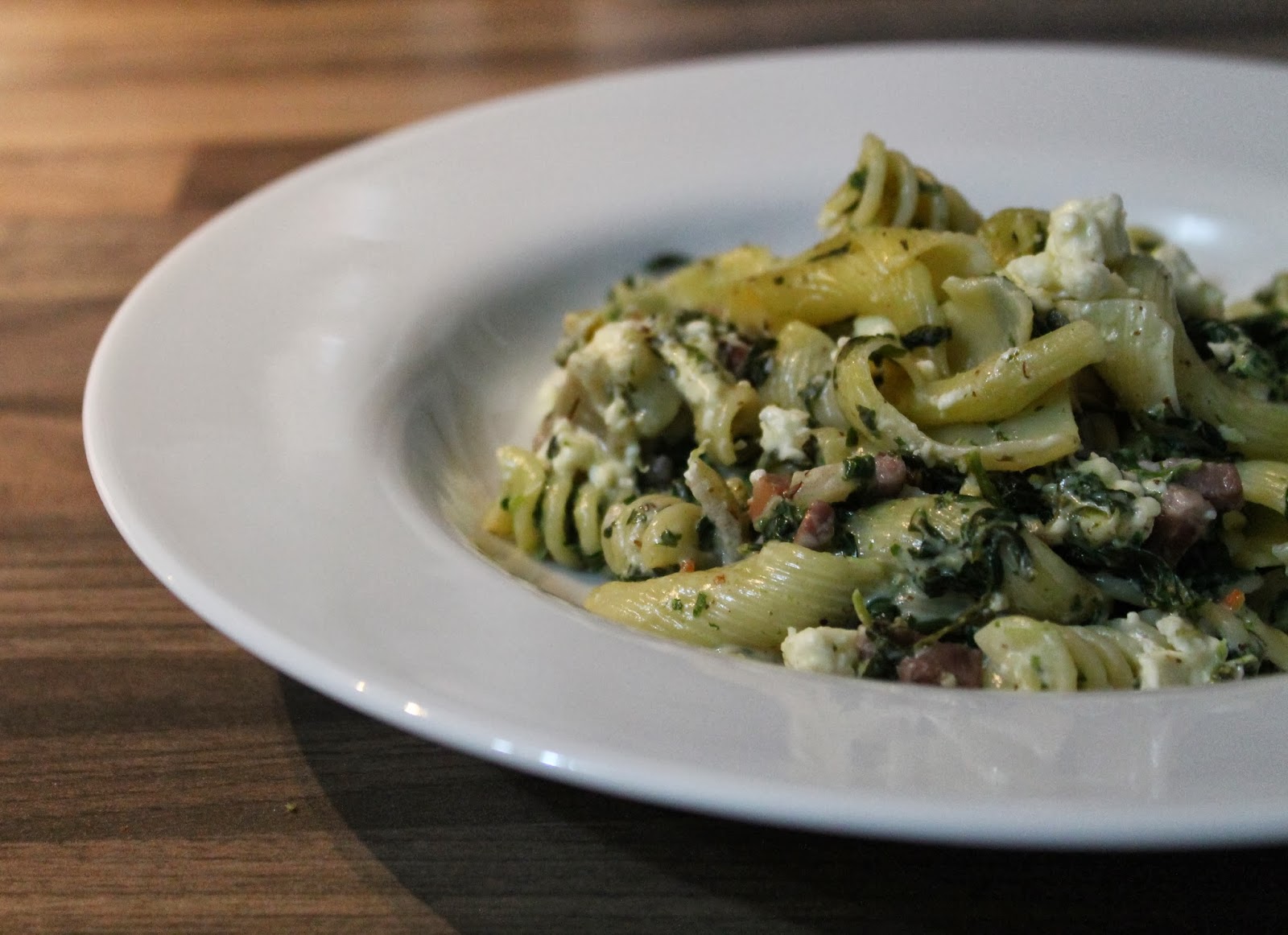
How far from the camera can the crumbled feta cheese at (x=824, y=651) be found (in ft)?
5.20

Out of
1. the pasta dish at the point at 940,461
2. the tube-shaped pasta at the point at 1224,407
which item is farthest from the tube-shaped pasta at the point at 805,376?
the tube-shaped pasta at the point at 1224,407

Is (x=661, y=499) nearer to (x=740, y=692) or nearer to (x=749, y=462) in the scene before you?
(x=749, y=462)

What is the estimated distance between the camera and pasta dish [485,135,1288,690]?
1687 millimetres

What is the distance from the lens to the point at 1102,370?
6.15 feet

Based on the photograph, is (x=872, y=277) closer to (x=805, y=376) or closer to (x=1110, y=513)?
(x=805, y=376)

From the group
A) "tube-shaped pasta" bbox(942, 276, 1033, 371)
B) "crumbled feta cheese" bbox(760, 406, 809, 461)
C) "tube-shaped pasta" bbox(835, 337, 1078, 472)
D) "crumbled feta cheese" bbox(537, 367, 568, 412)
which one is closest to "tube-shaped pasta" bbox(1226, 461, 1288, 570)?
"tube-shaped pasta" bbox(835, 337, 1078, 472)

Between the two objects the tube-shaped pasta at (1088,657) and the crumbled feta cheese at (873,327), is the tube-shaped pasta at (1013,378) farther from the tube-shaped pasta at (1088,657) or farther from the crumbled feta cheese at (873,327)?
the tube-shaped pasta at (1088,657)

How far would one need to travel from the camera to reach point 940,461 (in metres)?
1.85

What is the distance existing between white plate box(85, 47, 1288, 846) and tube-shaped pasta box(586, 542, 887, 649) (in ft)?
0.59

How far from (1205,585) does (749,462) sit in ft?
2.35

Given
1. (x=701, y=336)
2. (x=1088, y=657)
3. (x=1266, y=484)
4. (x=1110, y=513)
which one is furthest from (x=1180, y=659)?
(x=701, y=336)

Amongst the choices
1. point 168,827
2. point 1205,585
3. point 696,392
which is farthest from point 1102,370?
point 168,827

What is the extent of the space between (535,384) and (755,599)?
94 centimetres

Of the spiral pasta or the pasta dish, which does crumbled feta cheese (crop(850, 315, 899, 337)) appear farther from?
the spiral pasta
